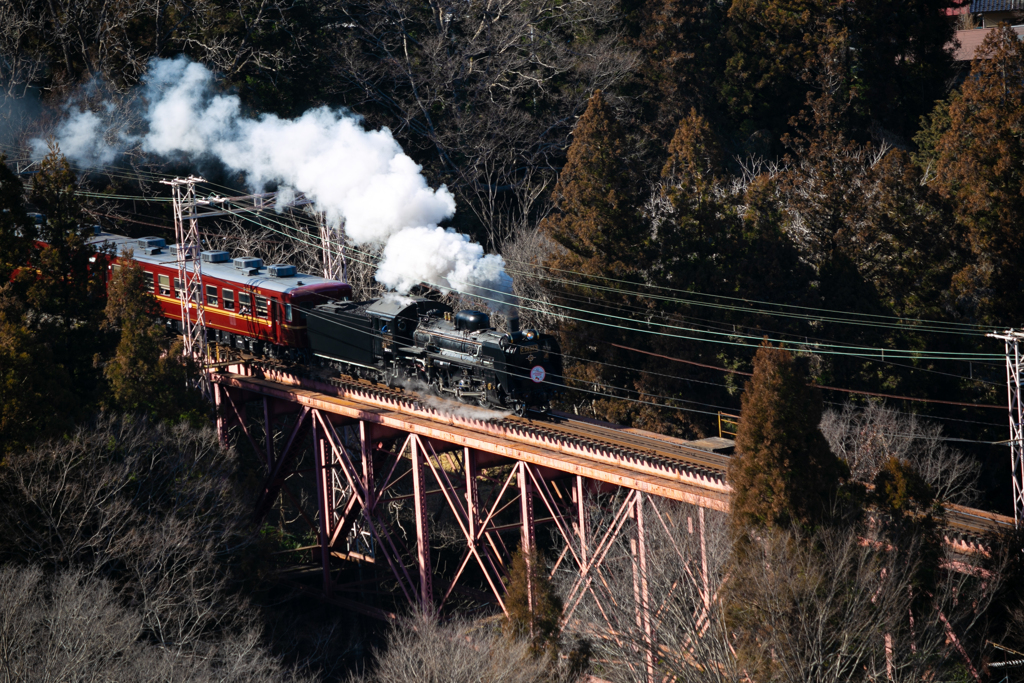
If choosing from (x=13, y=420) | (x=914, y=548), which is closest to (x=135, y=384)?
(x=13, y=420)

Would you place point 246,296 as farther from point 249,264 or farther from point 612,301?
point 612,301

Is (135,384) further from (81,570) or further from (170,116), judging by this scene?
(170,116)

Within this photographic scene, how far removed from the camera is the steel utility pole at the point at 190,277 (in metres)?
34.1

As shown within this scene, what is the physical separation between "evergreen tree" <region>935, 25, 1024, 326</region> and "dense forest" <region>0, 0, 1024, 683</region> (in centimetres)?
12

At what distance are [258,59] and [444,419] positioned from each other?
27619mm

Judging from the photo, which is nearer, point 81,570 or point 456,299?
point 81,570

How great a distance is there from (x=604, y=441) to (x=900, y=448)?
13.4m

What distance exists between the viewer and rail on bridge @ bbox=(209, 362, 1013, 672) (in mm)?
25812

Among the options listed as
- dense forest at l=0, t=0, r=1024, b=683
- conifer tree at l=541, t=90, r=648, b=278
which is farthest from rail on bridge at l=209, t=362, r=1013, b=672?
conifer tree at l=541, t=90, r=648, b=278

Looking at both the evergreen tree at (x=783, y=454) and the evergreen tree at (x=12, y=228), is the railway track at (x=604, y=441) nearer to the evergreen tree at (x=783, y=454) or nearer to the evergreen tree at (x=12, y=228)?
the evergreen tree at (x=783, y=454)

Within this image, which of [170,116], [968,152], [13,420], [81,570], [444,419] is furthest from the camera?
[170,116]

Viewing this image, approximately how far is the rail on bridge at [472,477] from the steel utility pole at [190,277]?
A: 5.04ft

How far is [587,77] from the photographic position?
193 ft

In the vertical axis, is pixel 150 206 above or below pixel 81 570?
above
